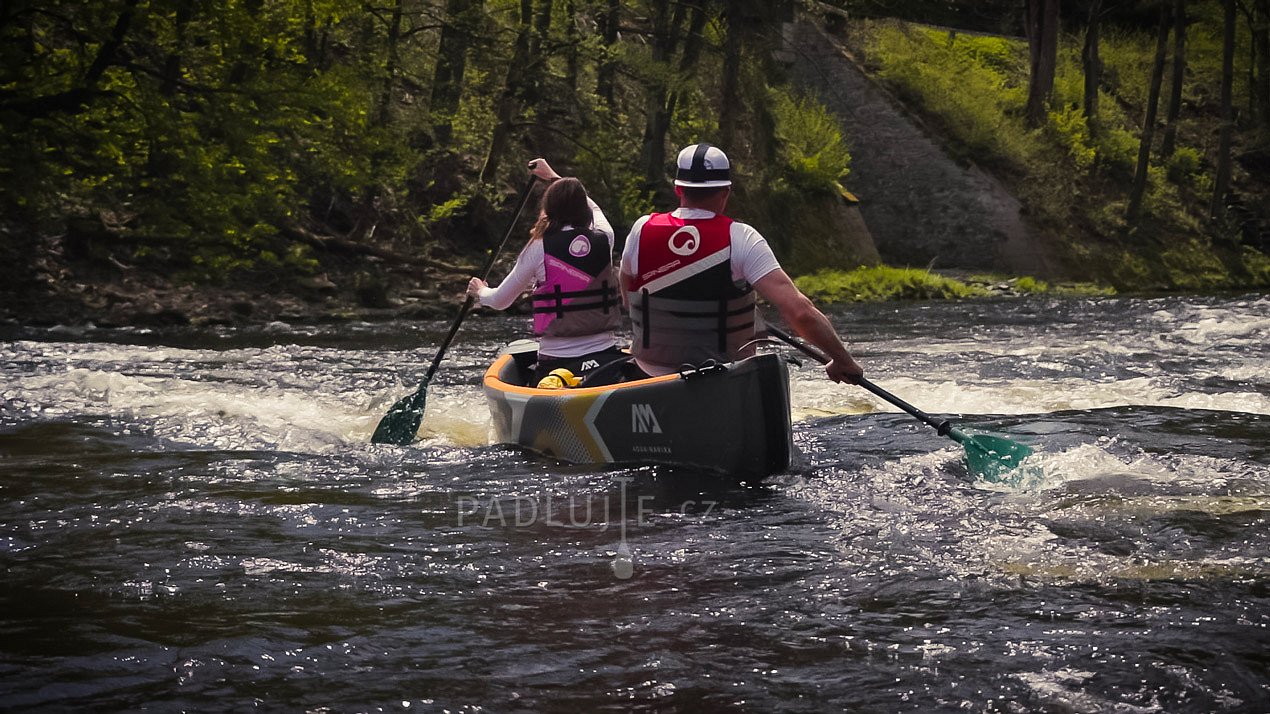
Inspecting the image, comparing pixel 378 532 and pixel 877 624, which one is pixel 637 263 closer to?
pixel 378 532

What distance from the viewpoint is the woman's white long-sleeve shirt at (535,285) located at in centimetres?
736

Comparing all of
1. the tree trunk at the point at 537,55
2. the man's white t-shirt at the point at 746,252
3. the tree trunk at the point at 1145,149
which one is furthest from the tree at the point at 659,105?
the man's white t-shirt at the point at 746,252

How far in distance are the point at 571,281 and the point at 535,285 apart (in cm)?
27

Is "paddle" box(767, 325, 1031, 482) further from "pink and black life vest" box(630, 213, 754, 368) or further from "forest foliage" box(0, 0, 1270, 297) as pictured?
"forest foliage" box(0, 0, 1270, 297)

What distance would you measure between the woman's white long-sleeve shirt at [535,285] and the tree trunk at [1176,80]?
3045 centimetres

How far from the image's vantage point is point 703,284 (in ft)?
21.2

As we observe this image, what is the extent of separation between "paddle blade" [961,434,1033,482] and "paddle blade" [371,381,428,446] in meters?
3.20

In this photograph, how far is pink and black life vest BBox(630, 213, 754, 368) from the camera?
639cm

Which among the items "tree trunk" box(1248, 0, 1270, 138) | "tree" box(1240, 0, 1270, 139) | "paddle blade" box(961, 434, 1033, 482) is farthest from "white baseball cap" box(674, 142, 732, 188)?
"tree trunk" box(1248, 0, 1270, 138)

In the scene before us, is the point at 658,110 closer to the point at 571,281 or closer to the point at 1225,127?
the point at 1225,127

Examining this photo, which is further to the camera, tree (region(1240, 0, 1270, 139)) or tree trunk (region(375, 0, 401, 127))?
tree (region(1240, 0, 1270, 139))

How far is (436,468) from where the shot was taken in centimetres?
700

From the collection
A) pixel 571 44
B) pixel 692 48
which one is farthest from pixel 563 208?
pixel 692 48

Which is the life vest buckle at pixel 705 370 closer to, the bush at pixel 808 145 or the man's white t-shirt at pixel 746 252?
the man's white t-shirt at pixel 746 252
